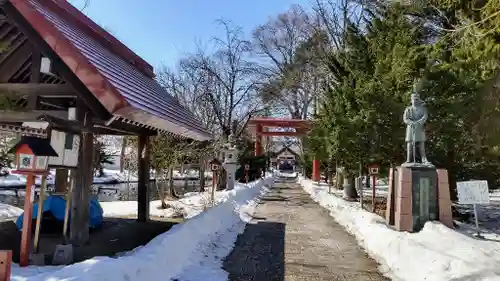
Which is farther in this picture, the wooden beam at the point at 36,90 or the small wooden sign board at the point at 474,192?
the small wooden sign board at the point at 474,192

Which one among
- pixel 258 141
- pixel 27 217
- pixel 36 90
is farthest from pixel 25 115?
pixel 258 141

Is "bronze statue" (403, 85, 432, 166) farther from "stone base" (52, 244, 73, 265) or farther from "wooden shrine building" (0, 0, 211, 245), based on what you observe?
"stone base" (52, 244, 73, 265)

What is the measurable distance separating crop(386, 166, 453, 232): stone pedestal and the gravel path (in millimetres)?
1262

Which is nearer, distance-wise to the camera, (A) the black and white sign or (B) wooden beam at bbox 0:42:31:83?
(B) wooden beam at bbox 0:42:31:83

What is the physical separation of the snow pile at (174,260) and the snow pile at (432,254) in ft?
9.41

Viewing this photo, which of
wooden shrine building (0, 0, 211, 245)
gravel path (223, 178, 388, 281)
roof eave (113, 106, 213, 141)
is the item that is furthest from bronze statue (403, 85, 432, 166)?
wooden shrine building (0, 0, 211, 245)

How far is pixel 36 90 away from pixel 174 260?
3.39m

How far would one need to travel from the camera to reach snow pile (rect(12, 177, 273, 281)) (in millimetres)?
4539

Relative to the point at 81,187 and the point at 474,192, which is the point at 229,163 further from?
the point at 81,187

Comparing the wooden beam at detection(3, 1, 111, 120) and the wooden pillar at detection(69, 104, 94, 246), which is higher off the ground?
the wooden beam at detection(3, 1, 111, 120)

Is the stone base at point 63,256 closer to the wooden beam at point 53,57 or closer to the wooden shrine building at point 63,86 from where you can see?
the wooden shrine building at point 63,86

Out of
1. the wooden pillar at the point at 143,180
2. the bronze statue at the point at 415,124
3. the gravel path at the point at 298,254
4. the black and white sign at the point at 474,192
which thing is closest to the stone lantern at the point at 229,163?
the gravel path at the point at 298,254

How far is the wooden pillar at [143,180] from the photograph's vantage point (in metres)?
10.5

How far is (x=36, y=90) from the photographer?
6652 millimetres
